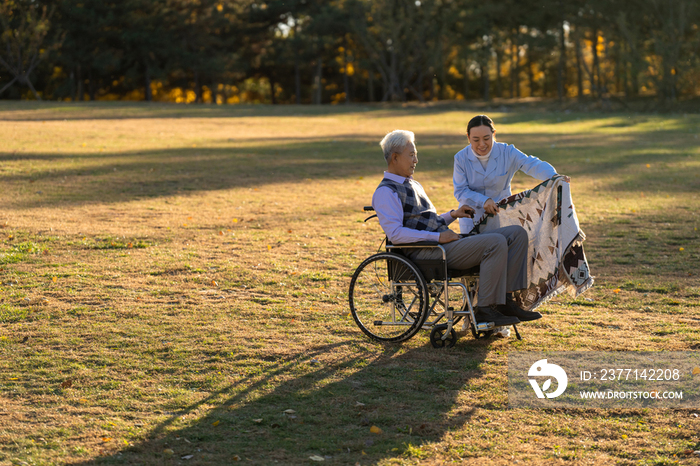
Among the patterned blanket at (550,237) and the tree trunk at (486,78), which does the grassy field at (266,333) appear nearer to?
the patterned blanket at (550,237)

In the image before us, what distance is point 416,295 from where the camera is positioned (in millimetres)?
5324

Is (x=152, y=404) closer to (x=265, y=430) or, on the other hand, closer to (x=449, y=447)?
(x=265, y=430)

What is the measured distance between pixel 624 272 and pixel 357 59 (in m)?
52.3

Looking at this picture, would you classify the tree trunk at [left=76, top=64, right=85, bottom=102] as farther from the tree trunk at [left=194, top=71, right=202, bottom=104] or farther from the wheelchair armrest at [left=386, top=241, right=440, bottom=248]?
the wheelchair armrest at [left=386, top=241, right=440, bottom=248]

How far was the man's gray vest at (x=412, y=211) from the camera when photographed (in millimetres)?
5270

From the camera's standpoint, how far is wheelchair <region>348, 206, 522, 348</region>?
517cm

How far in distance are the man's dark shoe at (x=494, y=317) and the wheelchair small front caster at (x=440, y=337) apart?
341mm

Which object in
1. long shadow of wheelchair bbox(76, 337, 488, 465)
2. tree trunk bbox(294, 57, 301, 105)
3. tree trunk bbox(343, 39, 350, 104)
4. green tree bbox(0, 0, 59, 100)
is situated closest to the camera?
long shadow of wheelchair bbox(76, 337, 488, 465)

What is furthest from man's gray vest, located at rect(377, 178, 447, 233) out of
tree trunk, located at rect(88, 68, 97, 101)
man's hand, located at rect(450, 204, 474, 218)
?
tree trunk, located at rect(88, 68, 97, 101)

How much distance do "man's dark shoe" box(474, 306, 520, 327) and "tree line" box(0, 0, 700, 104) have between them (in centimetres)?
3968

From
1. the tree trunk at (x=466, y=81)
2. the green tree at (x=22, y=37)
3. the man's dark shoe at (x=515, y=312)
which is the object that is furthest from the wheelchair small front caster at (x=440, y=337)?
the tree trunk at (x=466, y=81)

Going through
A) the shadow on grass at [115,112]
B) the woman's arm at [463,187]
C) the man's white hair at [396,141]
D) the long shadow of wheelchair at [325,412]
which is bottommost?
the long shadow of wheelchair at [325,412]

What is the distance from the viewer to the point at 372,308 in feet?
20.5

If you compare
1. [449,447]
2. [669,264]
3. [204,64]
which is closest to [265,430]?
[449,447]
